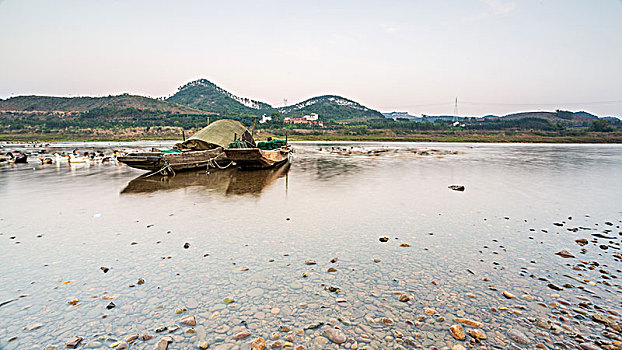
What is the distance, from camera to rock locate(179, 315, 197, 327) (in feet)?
13.8

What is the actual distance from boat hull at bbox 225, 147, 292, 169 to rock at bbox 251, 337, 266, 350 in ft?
57.1

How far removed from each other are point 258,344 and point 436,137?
10499 cm

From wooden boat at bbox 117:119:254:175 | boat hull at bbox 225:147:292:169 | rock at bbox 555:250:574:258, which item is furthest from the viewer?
boat hull at bbox 225:147:292:169

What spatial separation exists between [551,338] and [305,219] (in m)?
6.65

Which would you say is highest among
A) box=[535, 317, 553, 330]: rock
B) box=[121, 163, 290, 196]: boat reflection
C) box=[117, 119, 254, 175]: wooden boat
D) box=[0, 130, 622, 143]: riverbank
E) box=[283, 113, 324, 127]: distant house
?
box=[283, 113, 324, 127]: distant house

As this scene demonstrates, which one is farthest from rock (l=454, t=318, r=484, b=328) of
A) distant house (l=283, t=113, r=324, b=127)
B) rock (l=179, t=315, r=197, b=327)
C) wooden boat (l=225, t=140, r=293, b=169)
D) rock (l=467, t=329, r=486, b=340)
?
distant house (l=283, t=113, r=324, b=127)

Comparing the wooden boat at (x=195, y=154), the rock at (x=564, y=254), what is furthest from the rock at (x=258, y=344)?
the wooden boat at (x=195, y=154)

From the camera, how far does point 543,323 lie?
4199 millimetres

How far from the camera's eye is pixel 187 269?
5.97 m

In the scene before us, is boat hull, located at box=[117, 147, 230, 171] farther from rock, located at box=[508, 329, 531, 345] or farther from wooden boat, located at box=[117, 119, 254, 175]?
rock, located at box=[508, 329, 531, 345]

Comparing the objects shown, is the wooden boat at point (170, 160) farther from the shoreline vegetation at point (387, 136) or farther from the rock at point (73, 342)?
the shoreline vegetation at point (387, 136)

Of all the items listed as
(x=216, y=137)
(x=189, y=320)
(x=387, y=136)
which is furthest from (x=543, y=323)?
(x=387, y=136)

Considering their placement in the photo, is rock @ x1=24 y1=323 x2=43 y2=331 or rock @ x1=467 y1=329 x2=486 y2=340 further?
rock @ x1=24 y1=323 x2=43 y2=331

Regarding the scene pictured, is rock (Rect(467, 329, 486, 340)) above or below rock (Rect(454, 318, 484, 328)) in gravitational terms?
below
